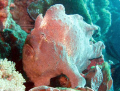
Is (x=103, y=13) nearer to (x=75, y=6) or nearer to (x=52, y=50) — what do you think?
→ (x=75, y=6)

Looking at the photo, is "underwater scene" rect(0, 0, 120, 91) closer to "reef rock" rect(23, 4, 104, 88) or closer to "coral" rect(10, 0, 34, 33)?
"reef rock" rect(23, 4, 104, 88)

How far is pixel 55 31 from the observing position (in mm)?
1827

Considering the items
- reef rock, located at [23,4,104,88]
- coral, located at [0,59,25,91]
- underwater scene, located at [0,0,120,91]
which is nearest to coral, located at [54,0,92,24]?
underwater scene, located at [0,0,120,91]

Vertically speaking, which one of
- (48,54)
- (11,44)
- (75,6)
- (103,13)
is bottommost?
(48,54)

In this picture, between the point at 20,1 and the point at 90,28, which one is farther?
the point at 20,1

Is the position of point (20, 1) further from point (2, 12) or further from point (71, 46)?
point (71, 46)

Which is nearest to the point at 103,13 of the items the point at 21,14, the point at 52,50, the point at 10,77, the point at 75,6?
the point at 75,6

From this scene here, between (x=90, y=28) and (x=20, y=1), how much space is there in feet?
7.55

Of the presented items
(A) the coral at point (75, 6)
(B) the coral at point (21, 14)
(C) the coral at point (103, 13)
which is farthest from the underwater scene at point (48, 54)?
(C) the coral at point (103, 13)

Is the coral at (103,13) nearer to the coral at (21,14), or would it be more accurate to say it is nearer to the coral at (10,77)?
the coral at (21,14)

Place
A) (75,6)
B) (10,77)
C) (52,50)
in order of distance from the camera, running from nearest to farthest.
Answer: (10,77)
(52,50)
(75,6)

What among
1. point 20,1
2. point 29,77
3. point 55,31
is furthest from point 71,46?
point 20,1

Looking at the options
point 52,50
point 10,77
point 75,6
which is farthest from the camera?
point 75,6

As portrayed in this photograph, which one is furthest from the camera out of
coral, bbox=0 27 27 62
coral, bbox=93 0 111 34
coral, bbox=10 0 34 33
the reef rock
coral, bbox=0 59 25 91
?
coral, bbox=93 0 111 34
